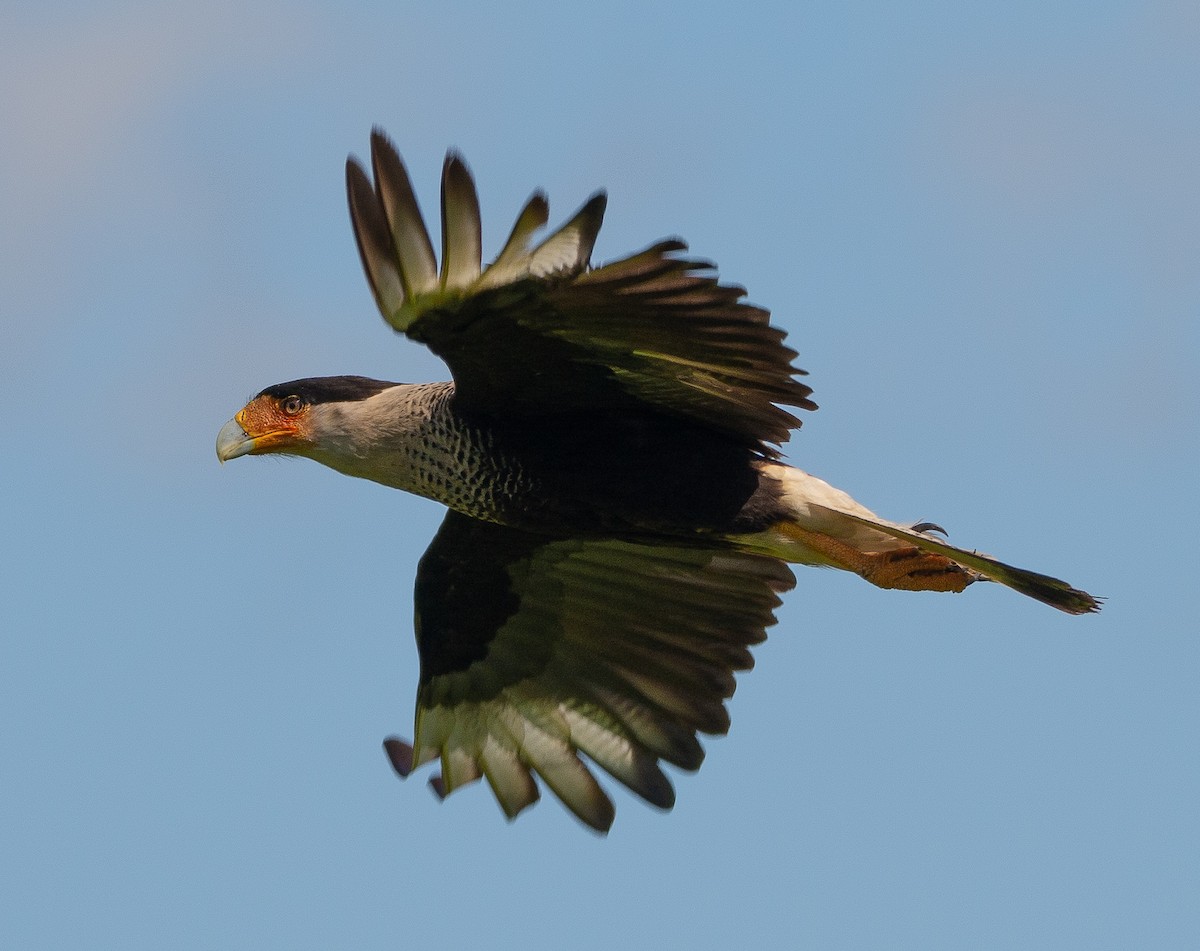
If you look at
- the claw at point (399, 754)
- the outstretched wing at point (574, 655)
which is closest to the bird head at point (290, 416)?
the outstretched wing at point (574, 655)

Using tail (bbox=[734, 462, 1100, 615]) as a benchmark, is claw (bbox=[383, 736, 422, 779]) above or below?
below

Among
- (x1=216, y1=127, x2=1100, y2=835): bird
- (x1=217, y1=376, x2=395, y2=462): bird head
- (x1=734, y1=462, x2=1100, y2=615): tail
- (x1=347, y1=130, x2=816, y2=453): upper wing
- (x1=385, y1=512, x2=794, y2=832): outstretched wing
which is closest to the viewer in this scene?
(x1=347, y1=130, x2=816, y2=453): upper wing

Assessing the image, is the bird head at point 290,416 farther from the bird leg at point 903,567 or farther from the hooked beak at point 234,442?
the bird leg at point 903,567

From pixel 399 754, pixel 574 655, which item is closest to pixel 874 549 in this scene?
pixel 574 655

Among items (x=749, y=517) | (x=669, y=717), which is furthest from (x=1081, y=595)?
(x=669, y=717)

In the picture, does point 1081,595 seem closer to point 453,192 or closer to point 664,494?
point 664,494

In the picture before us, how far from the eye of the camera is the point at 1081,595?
20.6 feet

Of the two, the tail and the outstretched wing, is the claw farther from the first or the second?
the tail

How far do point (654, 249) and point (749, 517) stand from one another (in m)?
1.34

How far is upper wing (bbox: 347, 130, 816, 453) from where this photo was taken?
207 inches

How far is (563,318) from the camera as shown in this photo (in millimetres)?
5625

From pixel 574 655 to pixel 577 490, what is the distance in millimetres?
1259

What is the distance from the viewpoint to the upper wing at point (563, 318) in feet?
17.3

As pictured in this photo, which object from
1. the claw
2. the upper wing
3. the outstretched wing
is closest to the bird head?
the upper wing
